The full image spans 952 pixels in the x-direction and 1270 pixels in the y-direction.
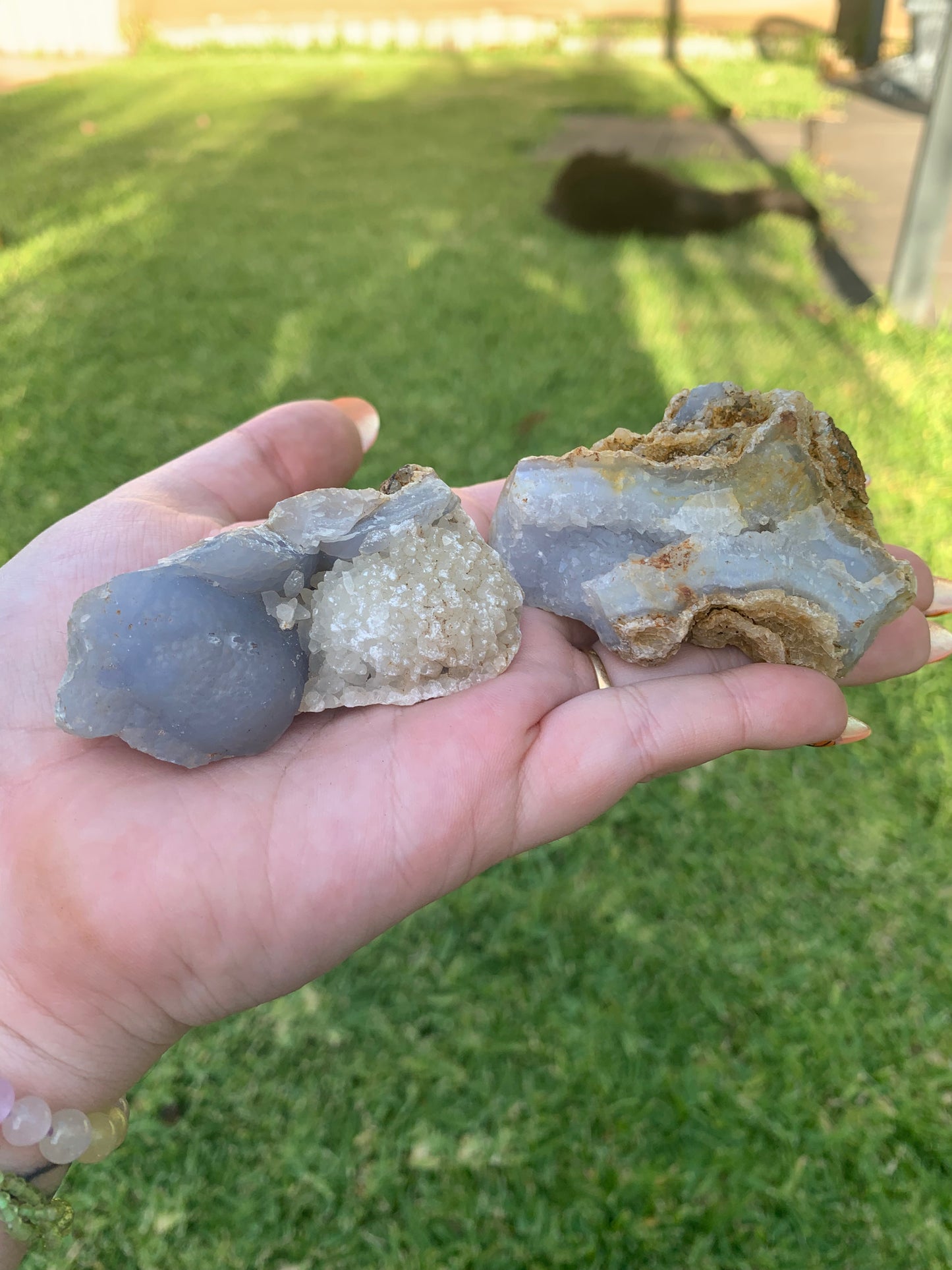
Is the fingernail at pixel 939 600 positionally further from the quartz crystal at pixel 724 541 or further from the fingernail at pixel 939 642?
the quartz crystal at pixel 724 541

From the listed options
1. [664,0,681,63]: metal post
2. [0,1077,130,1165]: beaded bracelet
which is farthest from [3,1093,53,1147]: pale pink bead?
[664,0,681,63]: metal post

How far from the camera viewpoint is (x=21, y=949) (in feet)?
4.26

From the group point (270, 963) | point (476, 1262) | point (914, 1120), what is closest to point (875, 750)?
point (914, 1120)

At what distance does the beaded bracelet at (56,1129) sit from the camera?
1307 mm

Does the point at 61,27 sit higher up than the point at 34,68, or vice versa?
the point at 61,27

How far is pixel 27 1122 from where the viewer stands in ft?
4.31

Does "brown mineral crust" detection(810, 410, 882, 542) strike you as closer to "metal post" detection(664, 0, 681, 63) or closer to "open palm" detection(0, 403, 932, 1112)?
"open palm" detection(0, 403, 932, 1112)

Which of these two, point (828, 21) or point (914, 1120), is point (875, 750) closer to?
point (914, 1120)

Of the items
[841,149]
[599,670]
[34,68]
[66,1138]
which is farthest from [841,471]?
[34,68]

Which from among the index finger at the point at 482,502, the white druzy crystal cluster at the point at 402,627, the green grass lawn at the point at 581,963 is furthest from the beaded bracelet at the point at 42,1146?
the index finger at the point at 482,502

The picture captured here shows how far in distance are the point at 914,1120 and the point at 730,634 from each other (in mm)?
1083

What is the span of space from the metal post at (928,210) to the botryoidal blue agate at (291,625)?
3.14 metres

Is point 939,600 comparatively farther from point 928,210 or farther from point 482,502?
point 928,210

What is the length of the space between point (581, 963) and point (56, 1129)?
1131 millimetres
